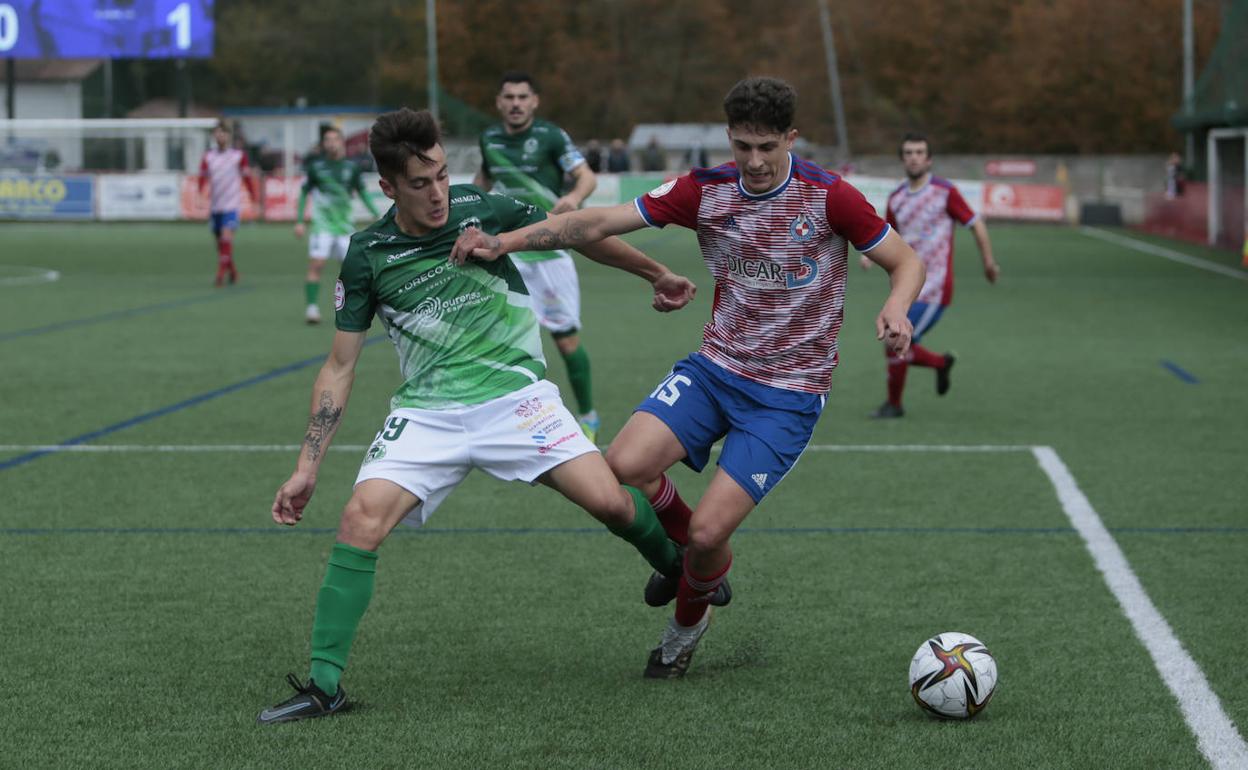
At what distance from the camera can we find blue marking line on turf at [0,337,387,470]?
380 inches

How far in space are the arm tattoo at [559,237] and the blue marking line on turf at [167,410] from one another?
514 centimetres

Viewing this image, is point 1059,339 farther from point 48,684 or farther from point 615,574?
point 48,684

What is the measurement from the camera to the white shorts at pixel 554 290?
10.4 metres

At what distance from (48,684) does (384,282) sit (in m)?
1.67

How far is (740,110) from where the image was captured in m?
5.08

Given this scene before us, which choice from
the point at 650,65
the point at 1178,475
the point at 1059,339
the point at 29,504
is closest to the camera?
the point at 29,504

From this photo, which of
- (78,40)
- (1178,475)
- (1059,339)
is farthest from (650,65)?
(1178,475)

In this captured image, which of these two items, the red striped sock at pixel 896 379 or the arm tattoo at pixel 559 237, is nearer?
the arm tattoo at pixel 559 237

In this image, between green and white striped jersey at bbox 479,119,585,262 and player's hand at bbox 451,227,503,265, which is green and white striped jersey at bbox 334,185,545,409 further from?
green and white striped jersey at bbox 479,119,585,262

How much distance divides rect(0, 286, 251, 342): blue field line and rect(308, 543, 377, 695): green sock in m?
12.1

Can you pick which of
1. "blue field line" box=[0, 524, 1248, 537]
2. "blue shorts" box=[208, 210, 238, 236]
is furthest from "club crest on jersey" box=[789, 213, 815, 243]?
"blue shorts" box=[208, 210, 238, 236]

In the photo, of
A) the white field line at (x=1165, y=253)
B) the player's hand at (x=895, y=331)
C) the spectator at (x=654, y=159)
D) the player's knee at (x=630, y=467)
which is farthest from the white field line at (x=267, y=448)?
the spectator at (x=654, y=159)

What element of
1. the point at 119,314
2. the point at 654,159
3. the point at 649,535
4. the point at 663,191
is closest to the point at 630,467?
the point at 649,535

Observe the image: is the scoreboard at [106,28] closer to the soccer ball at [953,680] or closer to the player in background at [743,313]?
the player in background at [743,313]
